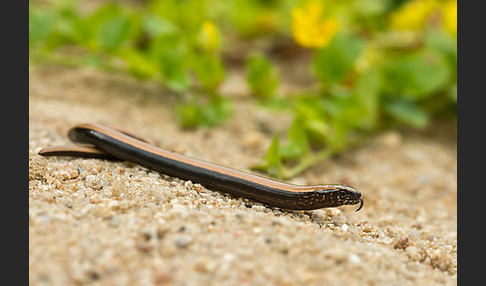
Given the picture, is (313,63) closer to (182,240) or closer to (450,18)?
(450,18)

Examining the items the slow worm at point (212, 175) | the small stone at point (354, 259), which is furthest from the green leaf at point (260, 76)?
the small stone at point (354, 259)

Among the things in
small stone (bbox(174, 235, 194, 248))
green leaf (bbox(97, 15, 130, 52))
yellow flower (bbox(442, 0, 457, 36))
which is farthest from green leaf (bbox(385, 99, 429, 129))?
small stone (bbox(174, 235, 194, 248))

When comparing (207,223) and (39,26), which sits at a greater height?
(39,26)

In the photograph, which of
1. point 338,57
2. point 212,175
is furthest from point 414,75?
point 212,175

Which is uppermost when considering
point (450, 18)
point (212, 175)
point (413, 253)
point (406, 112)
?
point (450, 18)

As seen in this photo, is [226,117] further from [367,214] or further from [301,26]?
[367,214]

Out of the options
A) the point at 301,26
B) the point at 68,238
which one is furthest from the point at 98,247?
the point at 301,26

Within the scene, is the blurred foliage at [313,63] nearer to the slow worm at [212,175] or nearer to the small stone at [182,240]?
the slow worm at [212,175]
